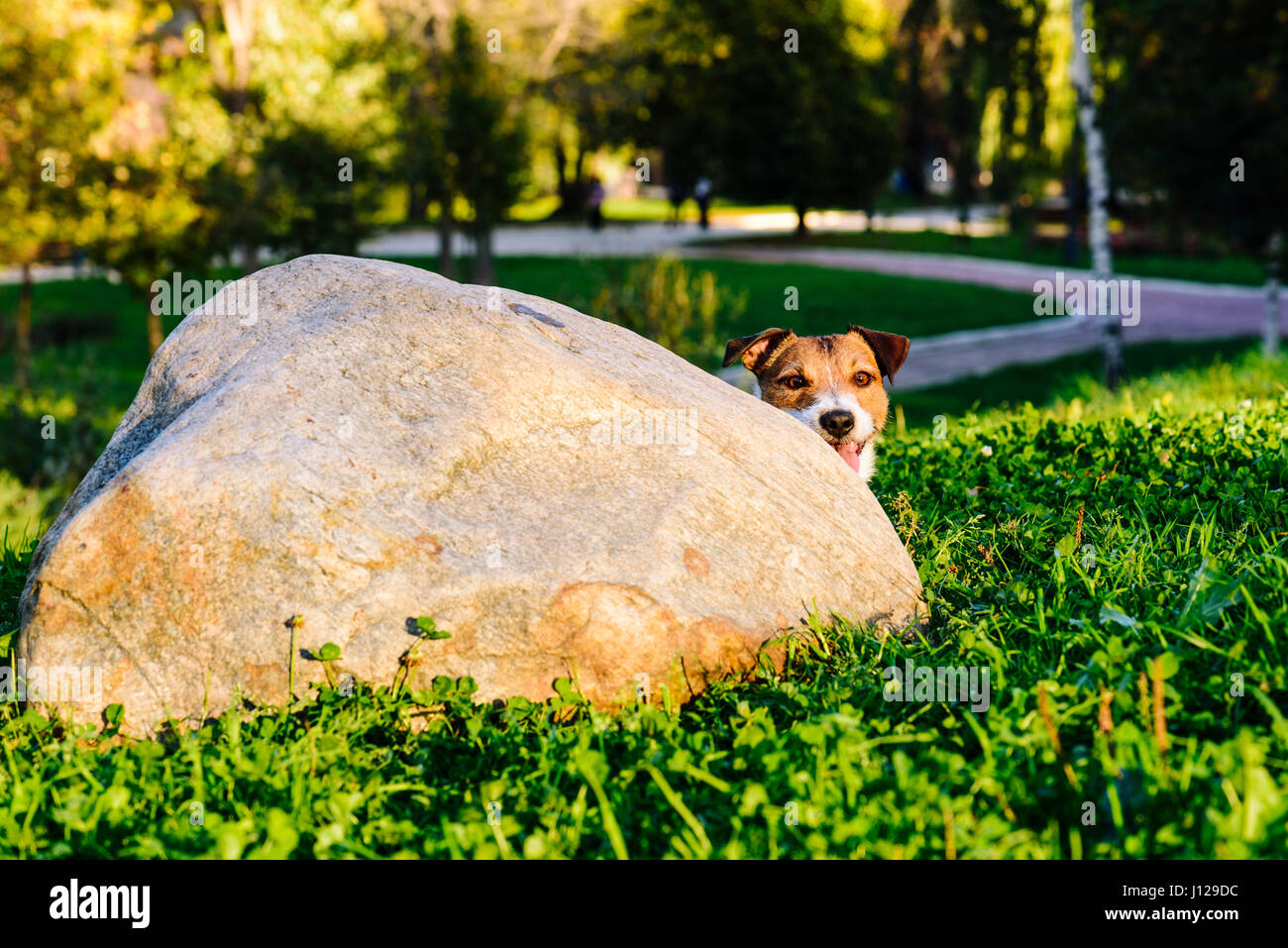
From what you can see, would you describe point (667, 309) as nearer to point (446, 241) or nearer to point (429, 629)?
point (429, 629)

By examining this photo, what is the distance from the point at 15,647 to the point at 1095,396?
936cm

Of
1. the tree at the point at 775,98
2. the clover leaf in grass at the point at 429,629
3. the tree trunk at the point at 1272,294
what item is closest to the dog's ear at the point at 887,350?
the clover leaf in grass at the point at 429,629

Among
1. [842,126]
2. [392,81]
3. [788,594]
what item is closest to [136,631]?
[788,594]

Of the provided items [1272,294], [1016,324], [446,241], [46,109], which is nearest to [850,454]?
[46,109]

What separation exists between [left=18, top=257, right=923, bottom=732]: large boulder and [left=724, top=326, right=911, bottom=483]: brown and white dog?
97cm

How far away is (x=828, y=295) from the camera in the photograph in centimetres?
2711

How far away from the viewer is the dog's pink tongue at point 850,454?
20.0ft

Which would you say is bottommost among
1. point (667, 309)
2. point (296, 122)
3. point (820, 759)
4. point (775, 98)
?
point (820, 759)

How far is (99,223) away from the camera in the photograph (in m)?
16.6

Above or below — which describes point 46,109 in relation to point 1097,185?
above

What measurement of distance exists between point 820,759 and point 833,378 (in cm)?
349

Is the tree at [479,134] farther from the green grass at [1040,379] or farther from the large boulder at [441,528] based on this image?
the large boulder at [441,528]

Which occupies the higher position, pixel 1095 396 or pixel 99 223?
pixel 99 223
